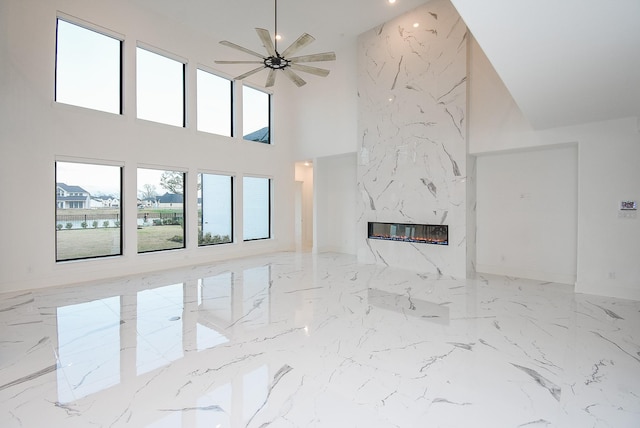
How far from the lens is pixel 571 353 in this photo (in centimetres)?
304

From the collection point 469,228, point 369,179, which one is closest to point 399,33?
point 369,179

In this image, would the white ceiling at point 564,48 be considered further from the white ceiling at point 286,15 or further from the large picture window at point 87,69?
the large picture window at point 87,69

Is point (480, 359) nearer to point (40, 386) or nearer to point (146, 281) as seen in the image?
point (40, 386)

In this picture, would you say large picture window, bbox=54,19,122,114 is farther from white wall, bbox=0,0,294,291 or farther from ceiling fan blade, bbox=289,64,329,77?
ceiling fan blade, bbox=289,64,329,77

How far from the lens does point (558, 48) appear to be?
2.94 meters

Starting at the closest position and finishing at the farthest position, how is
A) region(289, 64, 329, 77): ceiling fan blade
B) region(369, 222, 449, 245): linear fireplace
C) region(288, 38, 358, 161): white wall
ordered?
region(289, 64, 329, 77): ceiling fan blade
region(369, 222, 449, 245): linear fireplace
region(288, 38, 358, 161): white wall

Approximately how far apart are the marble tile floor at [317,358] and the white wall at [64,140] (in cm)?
97

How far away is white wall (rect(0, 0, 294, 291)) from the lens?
5.20 meters

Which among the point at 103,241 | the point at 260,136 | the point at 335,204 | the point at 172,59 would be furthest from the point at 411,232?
the point at 172,59

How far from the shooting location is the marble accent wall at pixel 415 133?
6.37 meters

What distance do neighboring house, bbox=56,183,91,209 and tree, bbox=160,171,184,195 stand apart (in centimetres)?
150

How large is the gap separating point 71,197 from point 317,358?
19.3 ft

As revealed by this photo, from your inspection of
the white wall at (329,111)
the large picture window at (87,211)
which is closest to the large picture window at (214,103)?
the white wall at (329,111)

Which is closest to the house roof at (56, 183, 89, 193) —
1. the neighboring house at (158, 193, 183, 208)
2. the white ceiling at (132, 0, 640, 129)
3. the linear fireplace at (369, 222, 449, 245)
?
the neighboring house at (158, 193, 183, 208)
